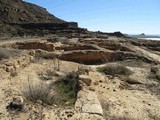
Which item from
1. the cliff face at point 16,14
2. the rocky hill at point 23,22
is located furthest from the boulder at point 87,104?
the cliff face at point 16,14

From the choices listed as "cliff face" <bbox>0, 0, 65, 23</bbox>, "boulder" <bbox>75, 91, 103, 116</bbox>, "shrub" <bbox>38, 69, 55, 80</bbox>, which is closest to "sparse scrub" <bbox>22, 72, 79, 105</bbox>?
"boulder" <bbox>75, 91, 103, 116</bbox>

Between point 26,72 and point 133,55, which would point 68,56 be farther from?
point 26,72

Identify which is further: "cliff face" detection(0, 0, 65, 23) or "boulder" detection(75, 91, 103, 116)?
"cliff face" detection(0, 0, 65, 23)

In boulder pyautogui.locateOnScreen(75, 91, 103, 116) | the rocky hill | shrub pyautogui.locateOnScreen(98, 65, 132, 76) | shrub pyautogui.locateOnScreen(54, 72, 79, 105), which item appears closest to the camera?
boulder pyautogui.locateOnScreen(75, 91, 103, 116)

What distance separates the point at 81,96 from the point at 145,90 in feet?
8.70

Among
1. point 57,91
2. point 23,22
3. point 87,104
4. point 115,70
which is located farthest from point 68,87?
point 23,22

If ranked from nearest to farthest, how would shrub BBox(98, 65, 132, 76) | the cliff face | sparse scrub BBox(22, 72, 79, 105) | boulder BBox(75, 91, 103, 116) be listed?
boulder BBox(75, 91, 103, 116), sparse scrub BBox(22, 72, 79, 105), shrub BBox(98, 65, 132, 76), the cliff face

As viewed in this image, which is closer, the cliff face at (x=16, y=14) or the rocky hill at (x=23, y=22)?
the rocky hill at (x=23, y=22)

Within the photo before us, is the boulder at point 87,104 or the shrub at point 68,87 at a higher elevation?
the boulder at point 87,104

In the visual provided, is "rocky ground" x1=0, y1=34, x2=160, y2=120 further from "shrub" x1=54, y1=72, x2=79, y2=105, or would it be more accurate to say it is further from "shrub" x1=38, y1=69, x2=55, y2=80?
"shrub" x1=54, y1=72, x2=79, y2=105

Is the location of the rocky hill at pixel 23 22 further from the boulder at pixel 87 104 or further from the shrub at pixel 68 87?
the boulder at pixel 87 104

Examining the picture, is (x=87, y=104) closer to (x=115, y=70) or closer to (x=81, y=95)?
(x=81, y=95)

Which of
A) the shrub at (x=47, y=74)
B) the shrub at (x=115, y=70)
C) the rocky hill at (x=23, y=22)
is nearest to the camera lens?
the shrub at (x=47, y=74)

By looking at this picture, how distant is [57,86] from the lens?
7062 mm
